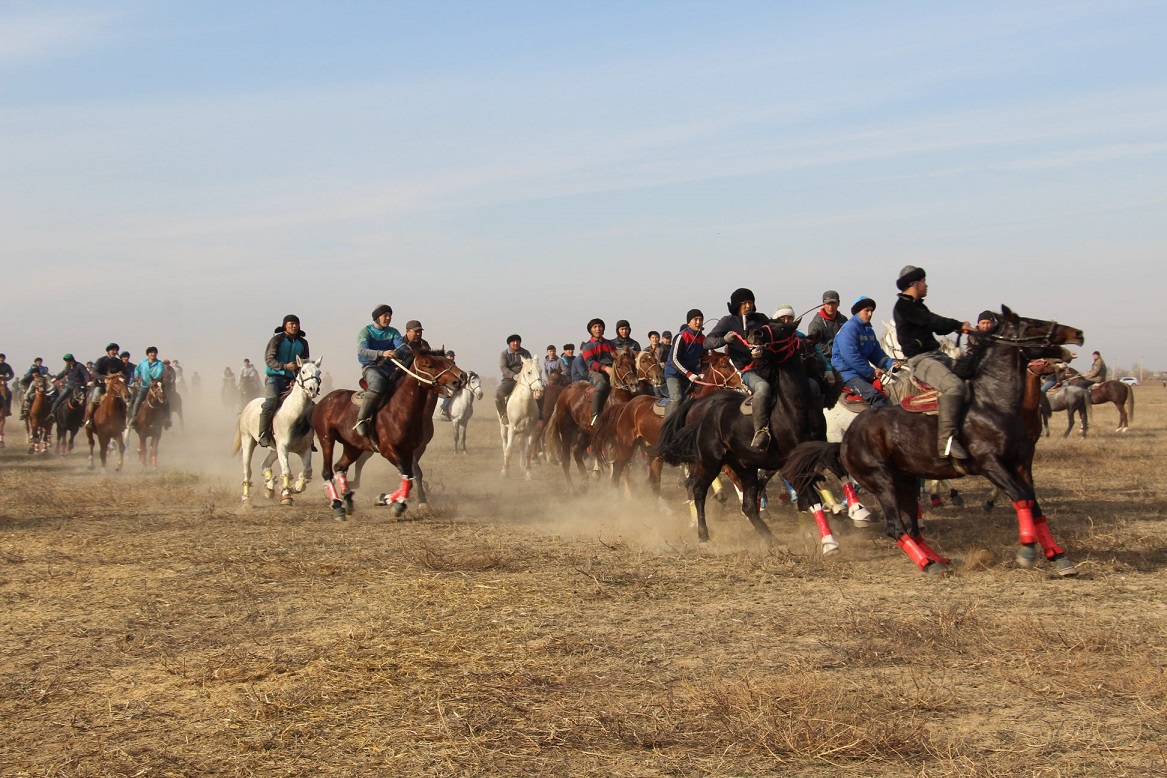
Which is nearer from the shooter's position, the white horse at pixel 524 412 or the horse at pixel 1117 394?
the white horse at pixel 524 412

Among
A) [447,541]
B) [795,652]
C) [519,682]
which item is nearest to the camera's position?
[519,682]

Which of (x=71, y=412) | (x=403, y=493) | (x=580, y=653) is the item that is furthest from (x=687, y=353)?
(x=71, y=412)

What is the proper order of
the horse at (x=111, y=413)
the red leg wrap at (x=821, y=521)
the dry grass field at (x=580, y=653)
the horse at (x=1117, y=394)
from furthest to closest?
the horse at (x=1117, y=394)
the horse at (x=111, y=413)
the red leg wrap at (x=821, y=521)
the dry grass field at (x=580, y=653)

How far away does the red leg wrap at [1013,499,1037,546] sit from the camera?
345 inches

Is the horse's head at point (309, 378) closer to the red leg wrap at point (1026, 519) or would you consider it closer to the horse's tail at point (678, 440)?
the horse's tail at point (678, 440)

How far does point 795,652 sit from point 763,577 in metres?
2.62

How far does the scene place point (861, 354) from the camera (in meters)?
12.0

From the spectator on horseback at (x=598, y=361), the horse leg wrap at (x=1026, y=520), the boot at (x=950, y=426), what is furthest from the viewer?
the spectator on horseback at (x=598, y=361)

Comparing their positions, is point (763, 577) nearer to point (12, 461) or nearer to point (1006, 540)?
point (1006, 540)

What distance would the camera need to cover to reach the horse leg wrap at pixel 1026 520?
877 centimetres

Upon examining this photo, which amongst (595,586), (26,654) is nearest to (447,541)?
(595,586)

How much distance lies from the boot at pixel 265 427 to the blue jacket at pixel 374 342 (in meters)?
2.15

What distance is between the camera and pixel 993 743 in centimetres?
500

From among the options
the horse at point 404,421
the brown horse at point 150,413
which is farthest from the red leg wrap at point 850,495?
the brown horse at point 150,413
